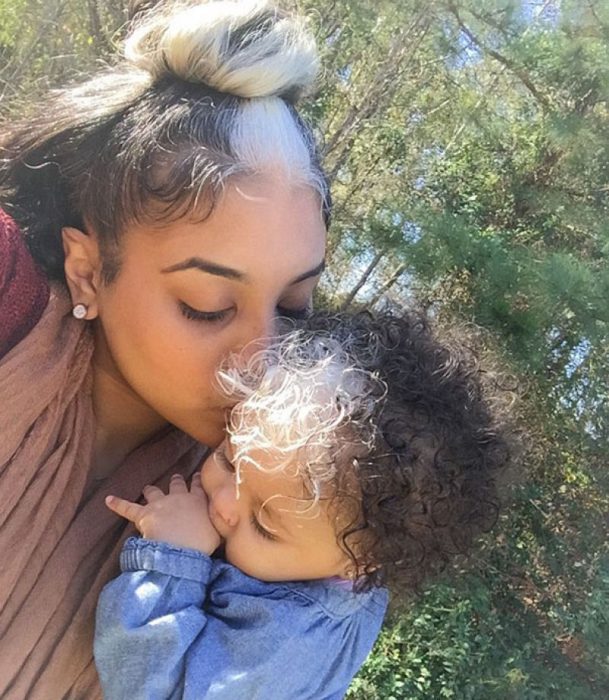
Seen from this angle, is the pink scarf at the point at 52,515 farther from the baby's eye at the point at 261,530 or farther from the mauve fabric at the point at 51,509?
the baby's eye at the point at 261,530

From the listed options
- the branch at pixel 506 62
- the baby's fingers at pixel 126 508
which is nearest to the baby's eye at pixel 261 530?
the baby's fingers at pixel 126 508

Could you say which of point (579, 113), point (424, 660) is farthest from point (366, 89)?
point (424, 660)

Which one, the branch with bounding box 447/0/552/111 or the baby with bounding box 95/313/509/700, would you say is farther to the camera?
the branch with bounding box 447/0/552/111

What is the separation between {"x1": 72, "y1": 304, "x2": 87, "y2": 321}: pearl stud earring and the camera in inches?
44.0

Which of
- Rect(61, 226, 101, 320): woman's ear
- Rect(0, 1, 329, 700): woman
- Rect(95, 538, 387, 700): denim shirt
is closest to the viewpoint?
Rect(95, 538, 387, 700): denim shirt

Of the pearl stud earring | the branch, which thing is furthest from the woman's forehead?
the branch

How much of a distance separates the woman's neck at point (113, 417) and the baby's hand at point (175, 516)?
0.12 m

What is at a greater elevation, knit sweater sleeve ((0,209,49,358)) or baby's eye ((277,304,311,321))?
baby's eye ((277,304,311,321))

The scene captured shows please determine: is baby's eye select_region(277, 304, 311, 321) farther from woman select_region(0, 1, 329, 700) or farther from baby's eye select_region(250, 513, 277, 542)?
baby's eye select_region(250, 513, 277, 542)

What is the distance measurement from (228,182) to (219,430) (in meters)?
0.32

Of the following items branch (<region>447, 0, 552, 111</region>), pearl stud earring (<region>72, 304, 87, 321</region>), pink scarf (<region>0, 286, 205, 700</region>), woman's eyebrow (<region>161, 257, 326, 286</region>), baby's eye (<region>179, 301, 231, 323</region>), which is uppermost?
branch (<region>447, 0, 552, 111</region>)

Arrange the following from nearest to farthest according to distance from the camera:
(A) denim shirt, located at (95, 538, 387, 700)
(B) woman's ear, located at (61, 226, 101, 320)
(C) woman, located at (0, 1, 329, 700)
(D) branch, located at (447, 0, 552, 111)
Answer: (A) denim shirt, located at (95, 538, 387, 700) → (C) woman, located at (0, 1, 329, 700) → (B) woman's ear, located at (61, 226, 101, 320) → (D) branch, located at (447, 0, 552, 111)

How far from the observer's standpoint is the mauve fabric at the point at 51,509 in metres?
0.99

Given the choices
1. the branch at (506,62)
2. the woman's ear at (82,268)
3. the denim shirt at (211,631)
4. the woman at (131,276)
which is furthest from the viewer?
the branch at (506,62)
